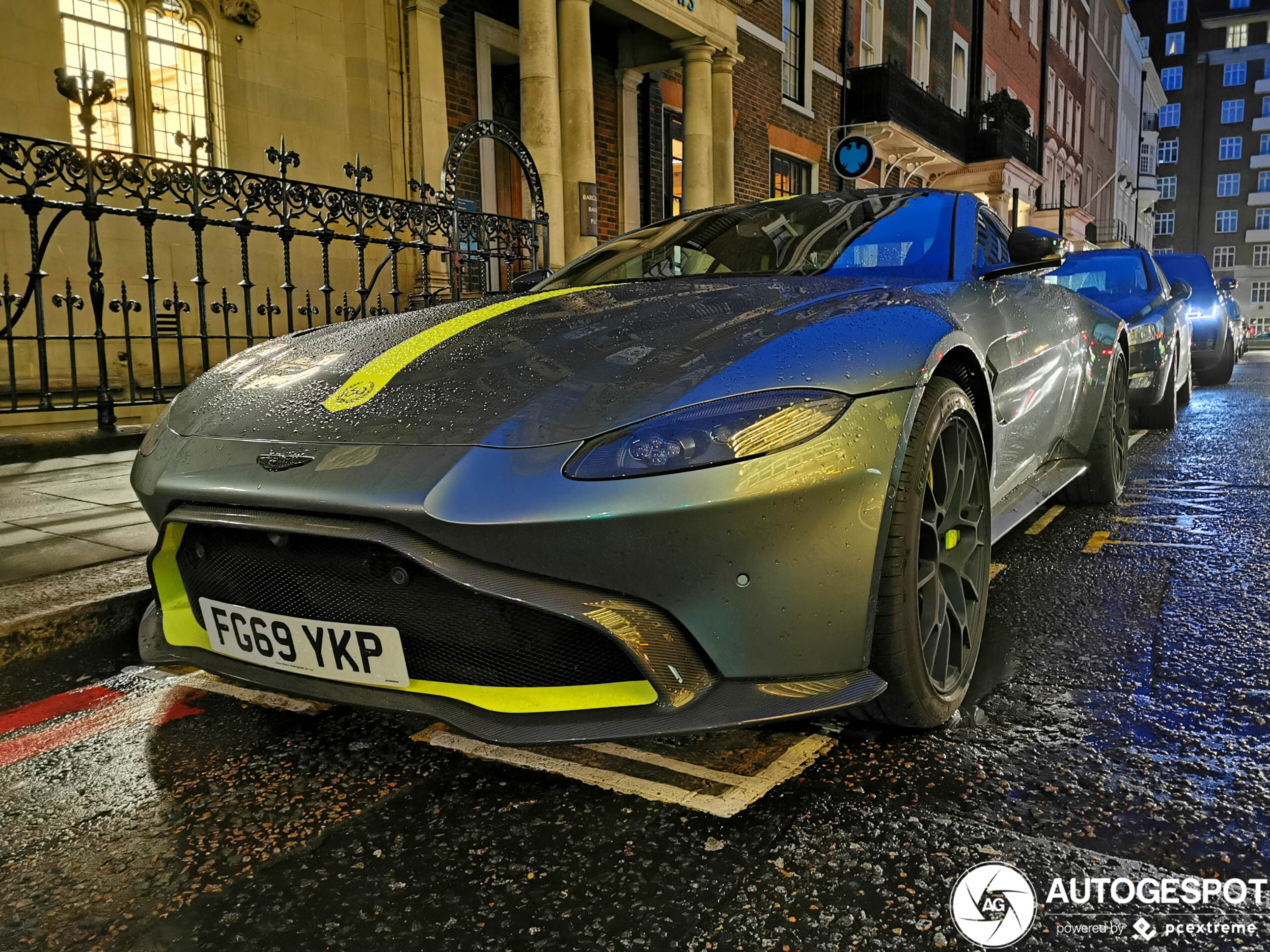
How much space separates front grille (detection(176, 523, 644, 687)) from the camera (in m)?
1.79

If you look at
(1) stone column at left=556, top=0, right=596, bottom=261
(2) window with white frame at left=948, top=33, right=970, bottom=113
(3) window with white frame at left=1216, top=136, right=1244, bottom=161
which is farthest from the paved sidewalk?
(3) window with white frame at left=1216, top=136, right=1244, bottom=161

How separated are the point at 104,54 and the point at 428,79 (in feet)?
10.0

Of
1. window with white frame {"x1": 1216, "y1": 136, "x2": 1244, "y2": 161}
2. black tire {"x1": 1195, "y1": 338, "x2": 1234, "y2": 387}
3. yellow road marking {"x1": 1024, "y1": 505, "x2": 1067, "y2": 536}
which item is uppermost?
window with white frame {"x1": 1216, "y1": 136, "x2": 1244, "y2": 161}

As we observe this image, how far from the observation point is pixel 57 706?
2637 millimetres

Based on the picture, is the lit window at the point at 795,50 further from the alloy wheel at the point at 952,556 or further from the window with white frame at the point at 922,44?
the alloy wheel at the point at 952,556

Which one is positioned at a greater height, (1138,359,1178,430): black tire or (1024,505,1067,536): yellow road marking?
(1138,359,1178,430): black tire

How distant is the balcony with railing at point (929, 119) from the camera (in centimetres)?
1905

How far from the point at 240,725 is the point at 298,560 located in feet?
2.53

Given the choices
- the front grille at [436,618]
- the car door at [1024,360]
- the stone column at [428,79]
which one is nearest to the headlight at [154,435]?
the front grille at [436,618]

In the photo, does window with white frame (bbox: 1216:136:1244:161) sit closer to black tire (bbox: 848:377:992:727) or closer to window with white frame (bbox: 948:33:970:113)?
window with white frame (bbox: 948:33:970:113)

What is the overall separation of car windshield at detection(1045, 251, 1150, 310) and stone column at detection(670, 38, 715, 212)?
5.79 meters

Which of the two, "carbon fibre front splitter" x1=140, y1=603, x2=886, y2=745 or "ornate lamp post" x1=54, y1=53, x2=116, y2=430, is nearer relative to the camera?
"carbon fibre front splitter" x1=140, y1=603, x2=886, y2=745

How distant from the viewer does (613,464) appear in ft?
5.82

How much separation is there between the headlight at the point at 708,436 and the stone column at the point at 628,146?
12.4 metres
